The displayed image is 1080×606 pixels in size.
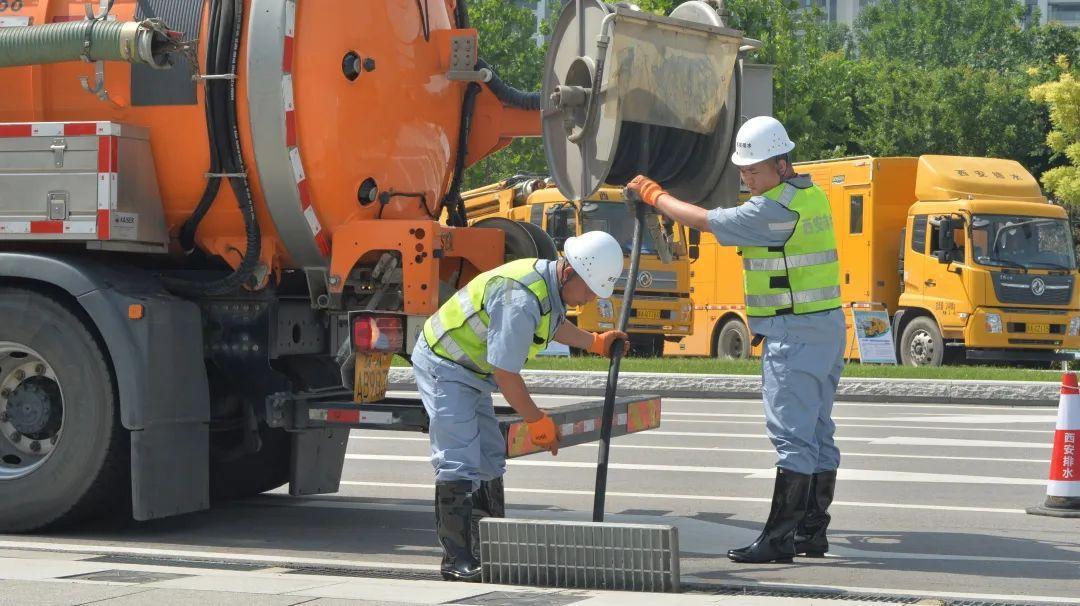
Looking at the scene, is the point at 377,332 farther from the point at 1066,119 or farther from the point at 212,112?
the point at 1066,119

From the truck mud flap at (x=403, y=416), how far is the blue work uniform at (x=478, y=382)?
0.27 meters

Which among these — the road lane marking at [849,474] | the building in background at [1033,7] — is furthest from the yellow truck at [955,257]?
the building in background at [1033,7]

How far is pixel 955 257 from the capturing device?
22.7m

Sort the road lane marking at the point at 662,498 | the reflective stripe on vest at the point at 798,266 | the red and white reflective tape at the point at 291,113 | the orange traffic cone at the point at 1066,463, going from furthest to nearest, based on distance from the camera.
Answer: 1. the road lane marking at the point at 662,498
2. the orange traffic cone at the point at 1066,463
3. the red and white reflective tape at the point at 291,113
4. the reflective stripe on vest at the point at 798,266

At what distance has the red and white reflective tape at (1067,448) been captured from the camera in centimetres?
916

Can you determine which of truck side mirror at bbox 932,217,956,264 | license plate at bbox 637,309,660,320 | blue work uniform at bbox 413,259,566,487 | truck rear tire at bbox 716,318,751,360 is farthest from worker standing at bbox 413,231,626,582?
truck rear tire at bbox 716,318,751,360

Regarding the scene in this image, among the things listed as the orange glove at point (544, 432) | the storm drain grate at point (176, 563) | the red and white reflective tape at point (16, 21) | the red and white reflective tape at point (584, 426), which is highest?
the red and white reflective tape at point (16, 21)

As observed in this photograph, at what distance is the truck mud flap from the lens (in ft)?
25.7

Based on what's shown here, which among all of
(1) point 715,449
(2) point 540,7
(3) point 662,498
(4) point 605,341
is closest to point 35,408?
(4) point 605,341

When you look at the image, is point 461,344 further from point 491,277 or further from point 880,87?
point 880,87

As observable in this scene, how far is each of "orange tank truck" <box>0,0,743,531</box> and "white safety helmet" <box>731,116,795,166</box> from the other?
738mm

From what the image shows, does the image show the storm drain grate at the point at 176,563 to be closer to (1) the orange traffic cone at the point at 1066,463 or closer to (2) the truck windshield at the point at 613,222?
(1) the orange traffic cone at the point at 1066,463

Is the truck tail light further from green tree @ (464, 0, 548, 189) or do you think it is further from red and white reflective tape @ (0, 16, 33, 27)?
green tree @ (464, 0, 548, 189)

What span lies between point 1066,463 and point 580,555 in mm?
3848
